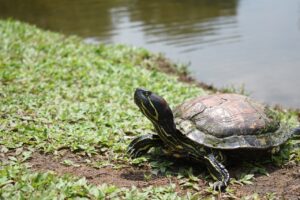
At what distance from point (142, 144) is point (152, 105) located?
625 mm

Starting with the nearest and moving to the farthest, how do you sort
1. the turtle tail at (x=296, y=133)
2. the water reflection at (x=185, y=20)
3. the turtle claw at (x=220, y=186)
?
1. the turtle claw at (x=220, y=186)
2. the turtle tail at (x=296, y=133)
3. the water reflection at (x=185, y=20)

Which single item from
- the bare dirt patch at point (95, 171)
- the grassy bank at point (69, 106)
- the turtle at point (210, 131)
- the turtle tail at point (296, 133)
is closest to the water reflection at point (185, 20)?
the grassy bank at point (69, 106)

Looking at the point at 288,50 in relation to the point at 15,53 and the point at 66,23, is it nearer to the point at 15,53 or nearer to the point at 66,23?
the point at 15,53

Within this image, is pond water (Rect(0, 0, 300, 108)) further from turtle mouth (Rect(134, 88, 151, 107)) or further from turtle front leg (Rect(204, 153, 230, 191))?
turtle mouth (Rect(134, 88, 151, 107))

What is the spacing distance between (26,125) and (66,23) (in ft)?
38.3

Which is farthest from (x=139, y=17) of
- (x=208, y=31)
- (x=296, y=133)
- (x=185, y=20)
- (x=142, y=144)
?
(x=142, y=144)

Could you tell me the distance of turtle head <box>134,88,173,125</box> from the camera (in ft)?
17.1

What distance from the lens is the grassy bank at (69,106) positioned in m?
4.62

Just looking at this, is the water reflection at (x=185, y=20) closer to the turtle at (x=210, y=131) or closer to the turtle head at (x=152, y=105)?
the turtle at (x=210, y=131)

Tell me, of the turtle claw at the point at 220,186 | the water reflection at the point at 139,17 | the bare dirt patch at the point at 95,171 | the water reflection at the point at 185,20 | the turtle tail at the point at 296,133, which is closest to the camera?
the turtle claw at the point at 220,186

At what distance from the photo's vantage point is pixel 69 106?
7152mm

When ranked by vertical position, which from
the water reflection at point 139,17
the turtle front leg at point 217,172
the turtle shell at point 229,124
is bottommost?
the turtle front leg at point 217,172

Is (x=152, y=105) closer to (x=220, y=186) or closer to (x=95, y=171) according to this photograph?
(x=95, y=171)

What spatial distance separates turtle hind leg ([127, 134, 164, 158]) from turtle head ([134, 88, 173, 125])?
0.38 m
